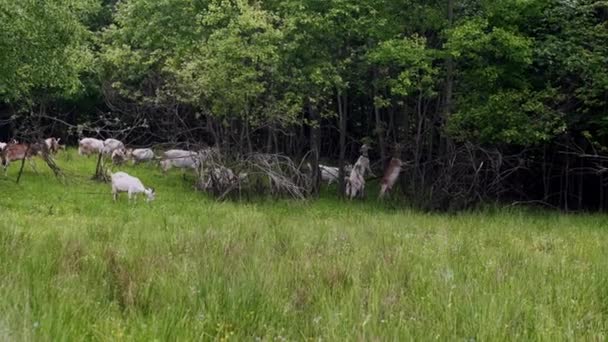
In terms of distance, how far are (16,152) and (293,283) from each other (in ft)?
56.2

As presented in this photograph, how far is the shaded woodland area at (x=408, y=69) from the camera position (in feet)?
56.1

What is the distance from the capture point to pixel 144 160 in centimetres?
2683

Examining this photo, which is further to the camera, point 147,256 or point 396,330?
point 147,256

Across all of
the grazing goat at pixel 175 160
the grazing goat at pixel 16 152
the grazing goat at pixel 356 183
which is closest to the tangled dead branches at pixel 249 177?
the grazing goat at pixel 356 183

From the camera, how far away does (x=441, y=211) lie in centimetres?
1864

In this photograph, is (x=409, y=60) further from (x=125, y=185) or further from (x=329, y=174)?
(x=329, y=174)

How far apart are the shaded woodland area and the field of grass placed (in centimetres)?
640

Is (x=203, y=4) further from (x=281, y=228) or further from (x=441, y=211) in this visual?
(x=281, y=228)

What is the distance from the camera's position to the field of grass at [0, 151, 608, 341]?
4.98m

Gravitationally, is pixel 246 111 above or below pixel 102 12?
below

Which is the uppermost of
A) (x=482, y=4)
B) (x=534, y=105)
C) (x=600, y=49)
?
(x=482, y=4)

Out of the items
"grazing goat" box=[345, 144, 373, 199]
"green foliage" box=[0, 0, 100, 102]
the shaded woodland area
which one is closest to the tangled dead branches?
the shaded woodland area

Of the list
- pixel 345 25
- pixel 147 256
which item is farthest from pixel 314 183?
pixel 147 256

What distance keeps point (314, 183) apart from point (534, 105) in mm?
6953
